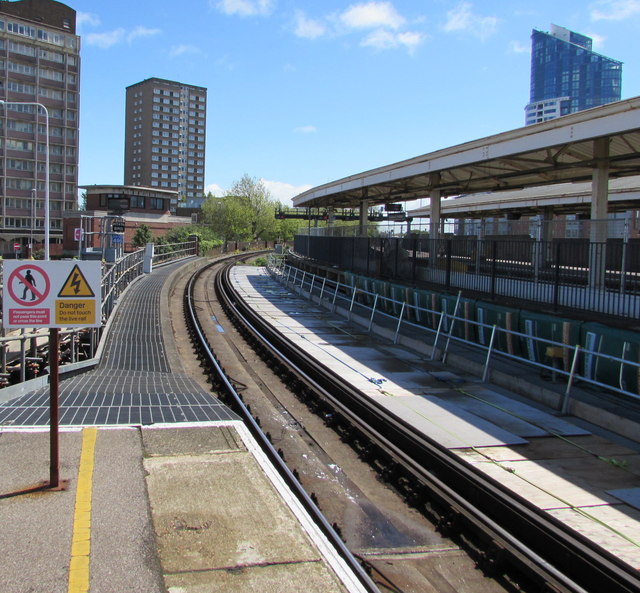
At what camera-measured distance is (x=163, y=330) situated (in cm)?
1808

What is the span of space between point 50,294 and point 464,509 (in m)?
4.70

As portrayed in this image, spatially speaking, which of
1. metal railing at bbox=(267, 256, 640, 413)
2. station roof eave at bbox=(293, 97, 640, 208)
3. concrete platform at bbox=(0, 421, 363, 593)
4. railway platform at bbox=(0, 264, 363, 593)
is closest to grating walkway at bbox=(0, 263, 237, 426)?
railway platform at bbox=(0, 264, 363, 593)

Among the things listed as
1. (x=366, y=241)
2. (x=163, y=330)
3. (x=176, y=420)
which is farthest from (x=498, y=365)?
(x=366, y=241)

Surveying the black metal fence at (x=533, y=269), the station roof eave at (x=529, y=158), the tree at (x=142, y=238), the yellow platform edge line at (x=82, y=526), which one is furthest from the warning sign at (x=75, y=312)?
the tree at (x=142, y=238)

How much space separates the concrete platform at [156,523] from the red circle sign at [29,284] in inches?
70.0

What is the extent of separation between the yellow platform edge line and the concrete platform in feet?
0.04

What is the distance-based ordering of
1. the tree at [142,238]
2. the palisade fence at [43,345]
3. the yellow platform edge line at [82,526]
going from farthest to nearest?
the tree at [142,238]
the palisade fence at [43,345]
the yellow platform edge line at [82,526]

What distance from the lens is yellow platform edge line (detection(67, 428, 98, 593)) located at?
4.33m

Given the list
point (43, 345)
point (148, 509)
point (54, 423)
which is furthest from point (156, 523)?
point (43, 345)

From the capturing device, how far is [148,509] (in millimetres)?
5535

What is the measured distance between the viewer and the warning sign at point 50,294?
5824mm

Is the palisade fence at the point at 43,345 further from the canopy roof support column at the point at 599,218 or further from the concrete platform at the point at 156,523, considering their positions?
the canopy roof support column at the point at 599,218

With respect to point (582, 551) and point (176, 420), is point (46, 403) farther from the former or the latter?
point (582, 551)

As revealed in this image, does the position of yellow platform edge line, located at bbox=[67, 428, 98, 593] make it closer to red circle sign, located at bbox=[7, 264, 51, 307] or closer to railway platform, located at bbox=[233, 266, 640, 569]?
red circle sign, located at bbox=[7, 264, 51, 307]
